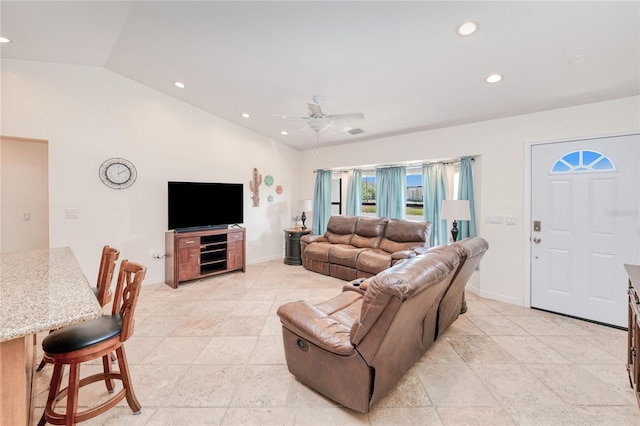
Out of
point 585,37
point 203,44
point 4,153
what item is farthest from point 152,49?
point 585,37

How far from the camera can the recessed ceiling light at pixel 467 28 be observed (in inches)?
76.9

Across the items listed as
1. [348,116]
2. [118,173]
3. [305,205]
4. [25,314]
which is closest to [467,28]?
[348,116]

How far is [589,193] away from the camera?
117 inches

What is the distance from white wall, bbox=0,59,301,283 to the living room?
0.01 meters

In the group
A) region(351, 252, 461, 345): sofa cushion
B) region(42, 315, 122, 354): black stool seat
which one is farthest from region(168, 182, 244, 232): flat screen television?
region(351, 252, 461, 345): sofa cushion

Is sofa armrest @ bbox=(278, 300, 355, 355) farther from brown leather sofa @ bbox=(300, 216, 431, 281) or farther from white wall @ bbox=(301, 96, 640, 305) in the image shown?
white wall @ bbox=(301, 96, 640, 305)

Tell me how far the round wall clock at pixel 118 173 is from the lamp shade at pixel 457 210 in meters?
4.83

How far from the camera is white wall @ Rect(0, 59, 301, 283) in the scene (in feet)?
11.1

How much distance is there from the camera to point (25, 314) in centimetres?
104

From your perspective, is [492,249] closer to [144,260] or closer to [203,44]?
[203,44]

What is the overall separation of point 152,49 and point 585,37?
166 inches

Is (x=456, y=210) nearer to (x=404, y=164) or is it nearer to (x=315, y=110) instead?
(x=404, y=164)

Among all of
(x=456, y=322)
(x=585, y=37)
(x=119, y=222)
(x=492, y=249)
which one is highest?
(x=585, y=37)

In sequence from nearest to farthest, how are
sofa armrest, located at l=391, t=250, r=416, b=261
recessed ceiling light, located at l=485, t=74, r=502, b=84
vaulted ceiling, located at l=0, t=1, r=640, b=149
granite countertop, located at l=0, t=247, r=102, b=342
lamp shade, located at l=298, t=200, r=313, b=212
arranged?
granite countertop, located at l=0, t=247, r=102, b=342
vaulted ceiling, located at l=0, t=1, r=640, b=149
recessed ceiling light, located at l=485, t=74, r=502, b=84
sofa armrest, located at l=391, t=250, r=416, b=261
lamp shade, located at l=298, t=200, r=313, b=212
